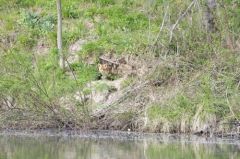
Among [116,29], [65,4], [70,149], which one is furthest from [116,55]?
[70,149]

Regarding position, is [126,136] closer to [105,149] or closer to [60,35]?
[105,149]

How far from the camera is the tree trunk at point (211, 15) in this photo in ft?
80.3

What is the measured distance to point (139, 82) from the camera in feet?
75.5

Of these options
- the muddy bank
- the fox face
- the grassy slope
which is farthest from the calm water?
the fox face

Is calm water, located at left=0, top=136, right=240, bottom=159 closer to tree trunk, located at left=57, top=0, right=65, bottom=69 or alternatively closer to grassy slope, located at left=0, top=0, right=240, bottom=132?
grassy slope, located at left=0, top=0, right=240, bottom=132

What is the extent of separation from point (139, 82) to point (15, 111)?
3.28 metres

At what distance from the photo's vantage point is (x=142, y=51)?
80.2 ft

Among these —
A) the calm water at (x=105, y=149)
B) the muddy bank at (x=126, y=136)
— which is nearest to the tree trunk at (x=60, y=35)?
the muddy bank at (x=126, y=136)

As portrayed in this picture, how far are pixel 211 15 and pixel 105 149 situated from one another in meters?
7.37

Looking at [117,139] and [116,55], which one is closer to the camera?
[117,139]

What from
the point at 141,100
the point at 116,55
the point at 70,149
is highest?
the point at 116,55

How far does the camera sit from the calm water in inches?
688

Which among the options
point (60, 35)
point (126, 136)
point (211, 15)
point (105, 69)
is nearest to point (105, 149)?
point (126, 136)

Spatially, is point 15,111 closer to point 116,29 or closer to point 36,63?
point 36,63
